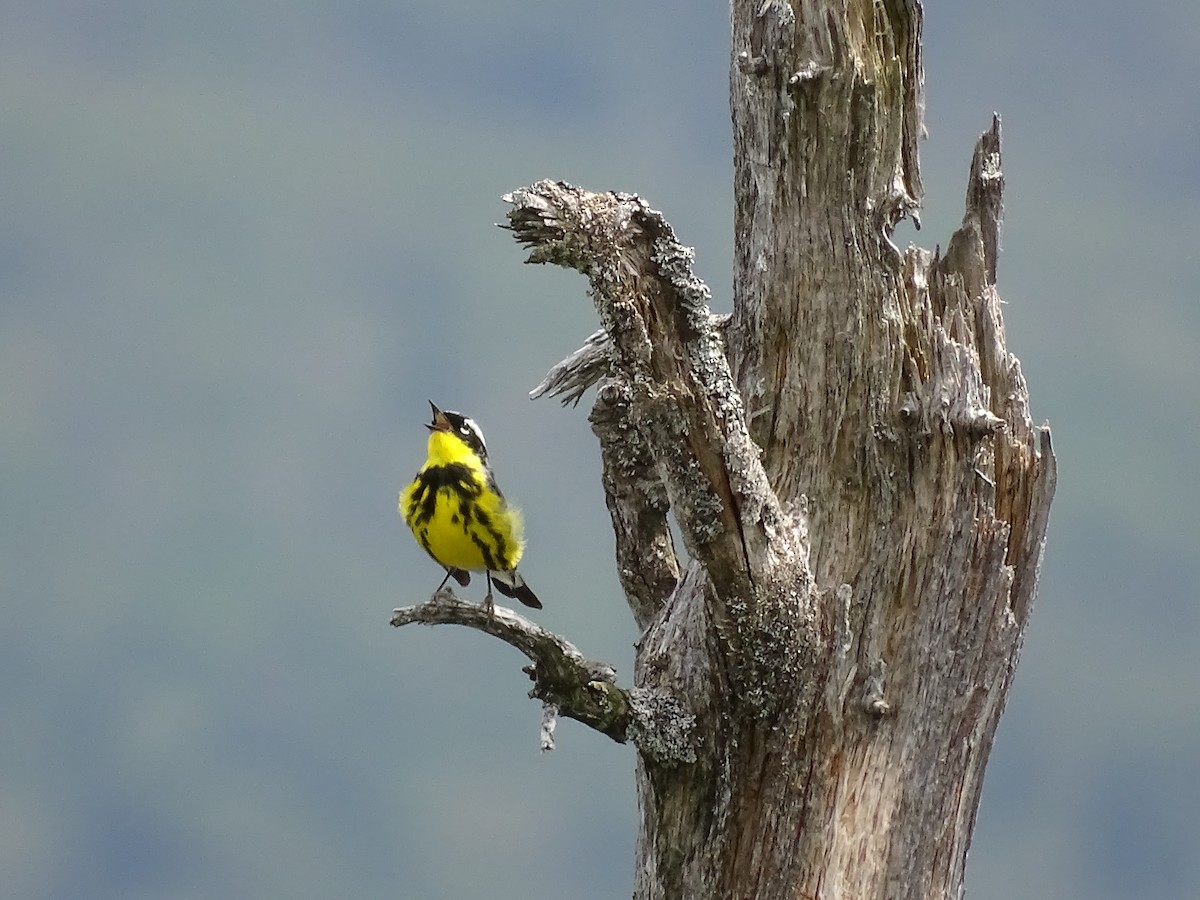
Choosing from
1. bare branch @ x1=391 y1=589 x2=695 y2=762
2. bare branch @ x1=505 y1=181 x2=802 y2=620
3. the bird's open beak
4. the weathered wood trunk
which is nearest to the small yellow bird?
the bird's open beak

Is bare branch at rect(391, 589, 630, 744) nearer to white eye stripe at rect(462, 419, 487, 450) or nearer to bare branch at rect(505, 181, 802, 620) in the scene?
bare branch at rect(505, 181, 802, 620)

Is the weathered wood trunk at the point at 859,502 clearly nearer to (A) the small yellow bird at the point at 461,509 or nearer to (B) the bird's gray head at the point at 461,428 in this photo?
(A) the small yellow bird at the point at 461,509

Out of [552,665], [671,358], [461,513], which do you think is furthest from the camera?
[461,513]

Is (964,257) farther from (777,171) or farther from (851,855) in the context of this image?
(851,855)

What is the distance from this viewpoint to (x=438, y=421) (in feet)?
22.2

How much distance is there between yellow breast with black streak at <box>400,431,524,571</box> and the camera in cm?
633

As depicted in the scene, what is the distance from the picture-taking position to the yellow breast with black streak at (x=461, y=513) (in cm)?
633

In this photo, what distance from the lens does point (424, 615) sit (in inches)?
206

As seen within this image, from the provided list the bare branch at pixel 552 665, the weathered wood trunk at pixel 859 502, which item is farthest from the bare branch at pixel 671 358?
the bare branch at pixel 552 665

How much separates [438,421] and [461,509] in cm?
62

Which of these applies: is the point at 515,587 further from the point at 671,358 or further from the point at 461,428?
the point at 671,358

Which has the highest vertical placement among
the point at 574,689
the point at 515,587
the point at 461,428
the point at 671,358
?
the point at 461,428

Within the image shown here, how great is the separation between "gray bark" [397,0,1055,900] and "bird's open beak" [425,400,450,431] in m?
1.59

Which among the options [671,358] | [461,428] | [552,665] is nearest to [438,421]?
[461,428]
